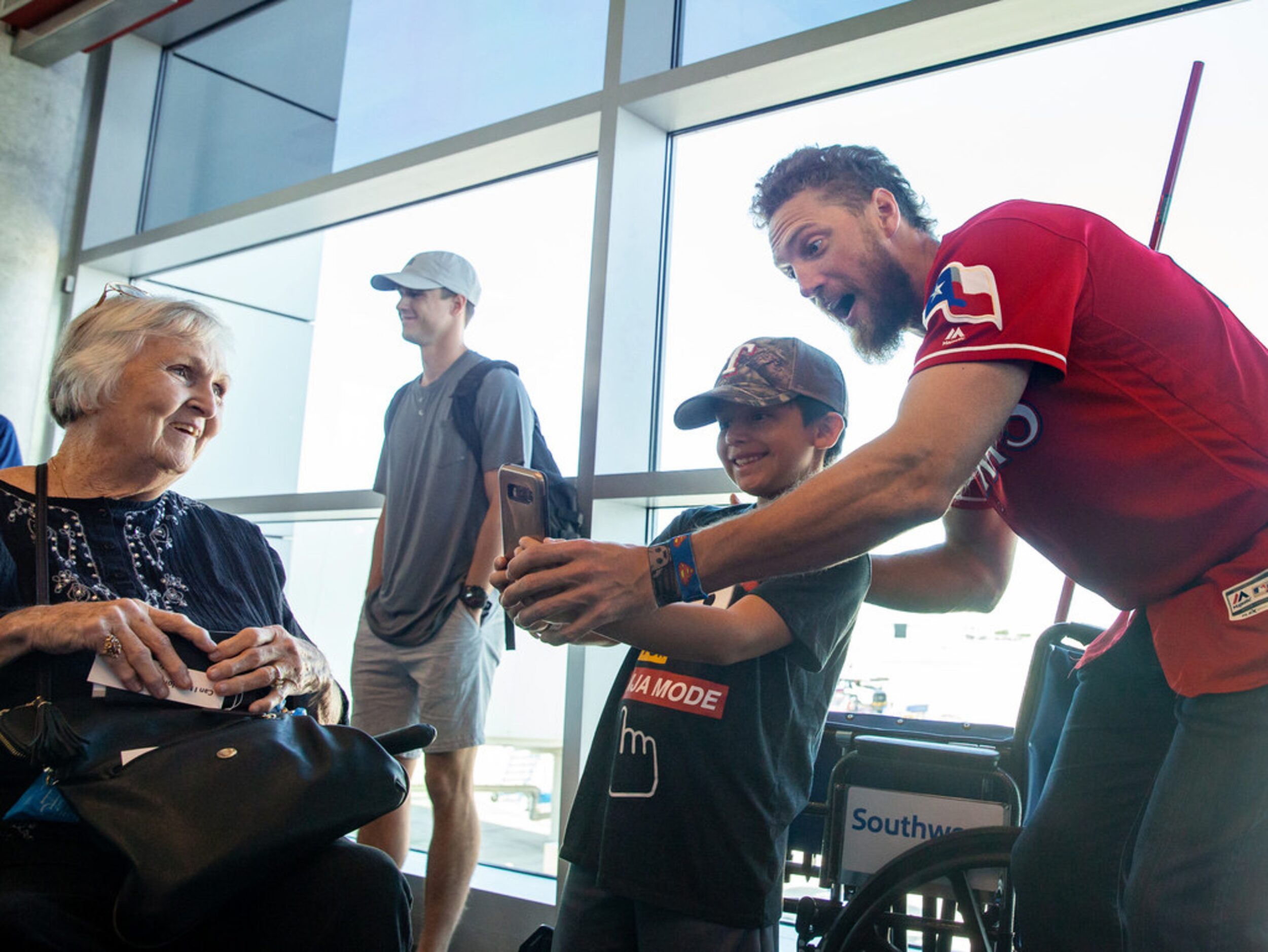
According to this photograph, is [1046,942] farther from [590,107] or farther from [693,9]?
[693,9]

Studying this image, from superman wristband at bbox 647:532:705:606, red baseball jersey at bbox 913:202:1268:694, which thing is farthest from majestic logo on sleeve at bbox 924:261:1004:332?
superman wristband at bbox 647:532:705:606

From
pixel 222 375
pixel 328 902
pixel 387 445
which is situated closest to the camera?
pixel 328 902

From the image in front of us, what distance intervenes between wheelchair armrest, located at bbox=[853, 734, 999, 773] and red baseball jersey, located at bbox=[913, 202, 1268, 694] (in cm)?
61

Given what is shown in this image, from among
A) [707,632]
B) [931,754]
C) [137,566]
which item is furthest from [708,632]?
[137,566]

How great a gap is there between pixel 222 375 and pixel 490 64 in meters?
2.50

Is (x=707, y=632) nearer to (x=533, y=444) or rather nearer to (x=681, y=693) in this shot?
(x=681, y=693)

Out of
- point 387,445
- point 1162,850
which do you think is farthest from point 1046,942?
point 387,445

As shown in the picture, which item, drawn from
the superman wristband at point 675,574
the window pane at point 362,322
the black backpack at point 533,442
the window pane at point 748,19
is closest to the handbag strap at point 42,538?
the superman wristband at point 675,574

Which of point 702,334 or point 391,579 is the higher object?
point 702,334

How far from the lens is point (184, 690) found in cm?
140

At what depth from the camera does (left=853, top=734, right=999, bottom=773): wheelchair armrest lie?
179 centimetres

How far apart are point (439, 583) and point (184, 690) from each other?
57.6 inches

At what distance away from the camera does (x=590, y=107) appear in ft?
10.8

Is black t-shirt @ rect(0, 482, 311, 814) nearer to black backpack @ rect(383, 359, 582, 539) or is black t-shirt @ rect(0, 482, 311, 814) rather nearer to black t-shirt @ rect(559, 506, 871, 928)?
black t-shirt @ rect(559, 506, 871, 928)
